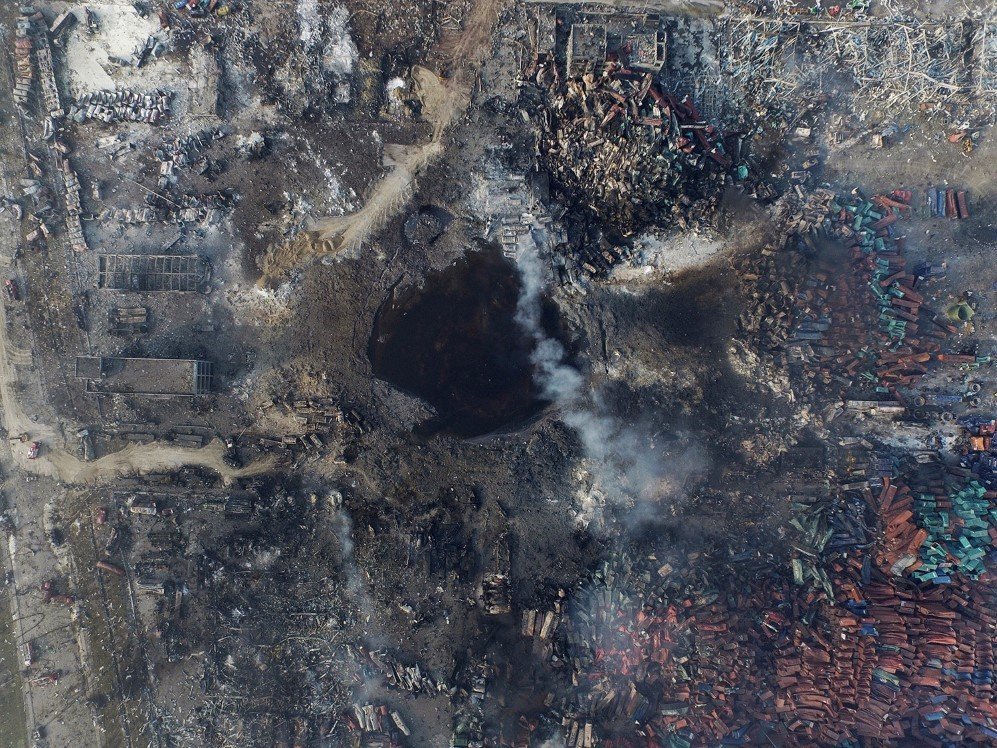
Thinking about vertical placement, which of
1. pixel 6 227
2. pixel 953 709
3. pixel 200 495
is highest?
pixel 6 227

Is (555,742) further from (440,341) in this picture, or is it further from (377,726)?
(440,341)

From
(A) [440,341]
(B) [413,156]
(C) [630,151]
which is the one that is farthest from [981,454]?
(B) [413,156]

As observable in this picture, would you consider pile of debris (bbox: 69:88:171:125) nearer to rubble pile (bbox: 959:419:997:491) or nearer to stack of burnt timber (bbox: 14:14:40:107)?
stack of burnt timber (bbox: 14:14:40:107)

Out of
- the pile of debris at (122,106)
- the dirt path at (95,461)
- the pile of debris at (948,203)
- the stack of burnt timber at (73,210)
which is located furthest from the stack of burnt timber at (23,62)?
the pile of debris at (948,203)

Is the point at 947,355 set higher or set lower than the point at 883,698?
higher

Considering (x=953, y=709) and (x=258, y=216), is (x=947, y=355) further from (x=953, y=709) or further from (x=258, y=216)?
(x=258, y=216)

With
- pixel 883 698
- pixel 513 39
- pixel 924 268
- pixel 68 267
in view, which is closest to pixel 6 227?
pixel 68 267
